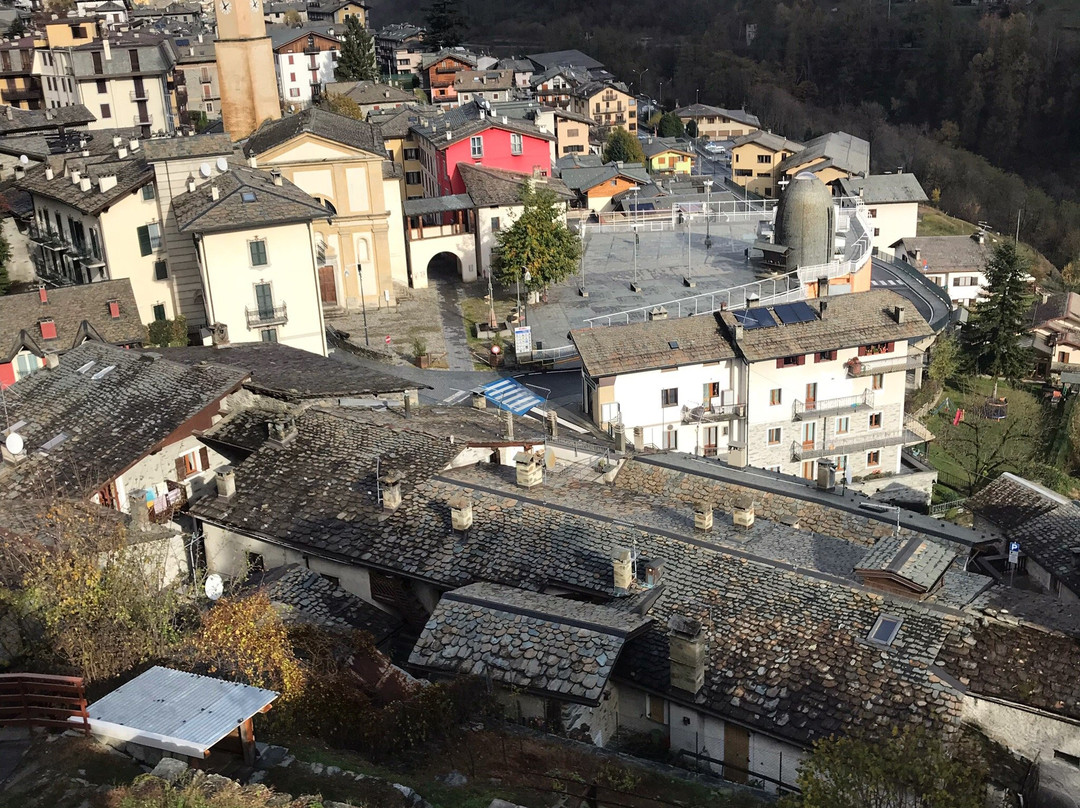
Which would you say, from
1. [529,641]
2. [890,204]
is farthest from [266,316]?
[890,204]

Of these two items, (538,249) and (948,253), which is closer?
(538,249)

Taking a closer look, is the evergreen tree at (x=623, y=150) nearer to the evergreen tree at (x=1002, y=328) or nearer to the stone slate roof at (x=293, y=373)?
the evergreen tree at (x=1002, y=328)

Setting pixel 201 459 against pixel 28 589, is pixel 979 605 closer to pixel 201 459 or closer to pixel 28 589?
pixel 28 589

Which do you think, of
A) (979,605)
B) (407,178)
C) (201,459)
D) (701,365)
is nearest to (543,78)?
(407,178)

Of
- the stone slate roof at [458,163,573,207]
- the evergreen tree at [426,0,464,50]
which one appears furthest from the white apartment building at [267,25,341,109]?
the stone slate roof at [458,163,573,207]

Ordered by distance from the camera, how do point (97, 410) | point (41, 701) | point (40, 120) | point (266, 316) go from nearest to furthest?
point (41, 701), point (97, 410), point (266, 316), point (40, 120)

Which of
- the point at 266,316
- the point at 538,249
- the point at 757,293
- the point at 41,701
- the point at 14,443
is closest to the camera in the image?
the point at 41,701

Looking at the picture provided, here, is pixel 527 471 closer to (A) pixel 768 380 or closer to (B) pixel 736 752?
(B) pixel 736 752
